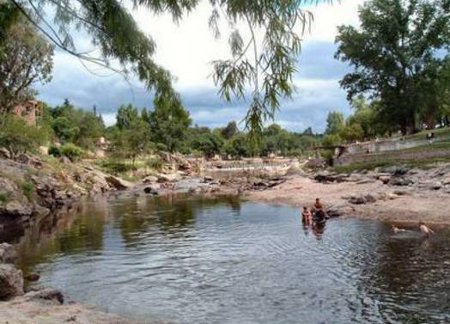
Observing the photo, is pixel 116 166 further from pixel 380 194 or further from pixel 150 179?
pixel 380 194

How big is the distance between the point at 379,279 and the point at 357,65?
208 feet

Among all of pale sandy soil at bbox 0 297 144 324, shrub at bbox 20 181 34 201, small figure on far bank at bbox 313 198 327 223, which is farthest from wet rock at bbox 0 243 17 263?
shrub at bbox 20 181 34 201

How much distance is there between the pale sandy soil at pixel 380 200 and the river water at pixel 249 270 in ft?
9.08

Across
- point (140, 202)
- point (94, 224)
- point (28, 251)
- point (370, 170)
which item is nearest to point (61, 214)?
point (94, 224)

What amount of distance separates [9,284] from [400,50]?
2658 inches

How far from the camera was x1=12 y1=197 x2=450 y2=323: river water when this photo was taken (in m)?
19.5

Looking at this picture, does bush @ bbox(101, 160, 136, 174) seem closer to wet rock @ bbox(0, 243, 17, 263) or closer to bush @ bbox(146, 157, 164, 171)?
bush @ bbox(146, 157, 164, 171)

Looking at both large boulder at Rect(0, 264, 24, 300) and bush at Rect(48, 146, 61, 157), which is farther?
bush at Rect(48, 146, 61, 157)

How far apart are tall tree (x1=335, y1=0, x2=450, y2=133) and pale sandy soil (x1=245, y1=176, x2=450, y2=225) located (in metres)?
20.0

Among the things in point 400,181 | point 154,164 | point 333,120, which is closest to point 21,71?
point 400,181

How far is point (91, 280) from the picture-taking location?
25344 millimetres

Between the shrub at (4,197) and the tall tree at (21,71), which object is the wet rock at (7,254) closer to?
the shrub at (4,197)

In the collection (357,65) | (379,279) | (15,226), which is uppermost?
(357,65)

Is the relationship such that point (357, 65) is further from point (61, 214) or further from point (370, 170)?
point (61, 214)
